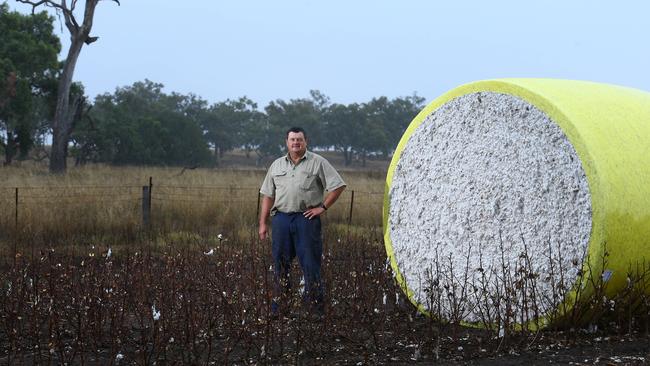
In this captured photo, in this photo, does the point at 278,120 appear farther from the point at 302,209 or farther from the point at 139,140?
the point at 302,209

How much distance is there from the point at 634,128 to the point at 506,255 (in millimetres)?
1303

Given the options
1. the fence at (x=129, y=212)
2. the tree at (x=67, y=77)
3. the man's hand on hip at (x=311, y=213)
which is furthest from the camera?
the tree at (x=67, y=77)

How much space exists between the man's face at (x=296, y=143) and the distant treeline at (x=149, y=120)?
21594mm

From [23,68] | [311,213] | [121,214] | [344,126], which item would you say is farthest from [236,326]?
[344,126]

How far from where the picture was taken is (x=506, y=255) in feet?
20.1

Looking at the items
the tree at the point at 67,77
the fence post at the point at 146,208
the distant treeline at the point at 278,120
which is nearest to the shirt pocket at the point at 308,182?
the fence post at the point at 146,208

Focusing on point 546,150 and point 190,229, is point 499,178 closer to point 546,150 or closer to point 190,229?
point 546,150

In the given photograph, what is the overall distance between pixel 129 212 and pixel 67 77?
13886 millimetres

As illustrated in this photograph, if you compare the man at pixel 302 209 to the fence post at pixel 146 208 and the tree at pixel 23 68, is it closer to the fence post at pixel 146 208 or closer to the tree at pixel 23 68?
the fence post at pixel 146 208

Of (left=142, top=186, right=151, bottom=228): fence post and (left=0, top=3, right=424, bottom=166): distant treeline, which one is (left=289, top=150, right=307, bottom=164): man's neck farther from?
(left=0, top=3, right=424, bottom=166): distant treeline

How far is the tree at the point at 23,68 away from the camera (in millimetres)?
28953

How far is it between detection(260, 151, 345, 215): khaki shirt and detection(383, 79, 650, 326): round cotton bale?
0.68m

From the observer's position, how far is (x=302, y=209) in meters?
6.70

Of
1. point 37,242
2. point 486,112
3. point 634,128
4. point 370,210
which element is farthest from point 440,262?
point 370,210
